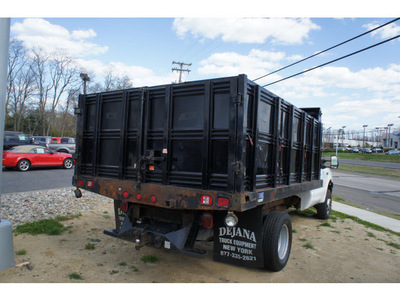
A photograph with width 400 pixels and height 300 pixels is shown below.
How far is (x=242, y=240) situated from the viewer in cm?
378

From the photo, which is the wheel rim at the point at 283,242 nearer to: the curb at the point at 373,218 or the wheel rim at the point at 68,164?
the curb at the point at 373,218

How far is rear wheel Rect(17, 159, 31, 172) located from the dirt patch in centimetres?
1012

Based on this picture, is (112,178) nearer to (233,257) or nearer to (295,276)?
(233,257)

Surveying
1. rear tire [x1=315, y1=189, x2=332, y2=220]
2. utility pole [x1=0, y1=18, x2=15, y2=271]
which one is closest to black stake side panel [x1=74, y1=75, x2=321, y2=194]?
utility pole [x1=0, y1=18, x2=15, y2=271]

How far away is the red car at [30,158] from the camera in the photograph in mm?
14117

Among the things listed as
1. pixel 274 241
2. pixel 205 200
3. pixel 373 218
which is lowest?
pixel 373 218

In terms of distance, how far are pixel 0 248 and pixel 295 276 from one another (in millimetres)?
4027

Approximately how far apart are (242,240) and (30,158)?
14.3 metres

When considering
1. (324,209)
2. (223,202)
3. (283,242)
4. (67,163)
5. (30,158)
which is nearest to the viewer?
(223,202)

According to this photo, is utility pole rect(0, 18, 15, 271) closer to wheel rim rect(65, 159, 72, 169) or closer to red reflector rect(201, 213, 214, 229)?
red reflector rect(201, 213, 214, 229)

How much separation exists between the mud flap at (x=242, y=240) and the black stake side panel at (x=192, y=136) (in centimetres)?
47

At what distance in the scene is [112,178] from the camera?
420 cm

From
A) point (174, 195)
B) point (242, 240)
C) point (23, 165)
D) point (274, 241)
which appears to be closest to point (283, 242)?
point (274, 241)

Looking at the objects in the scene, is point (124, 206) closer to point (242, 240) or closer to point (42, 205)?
point (242, 240)
